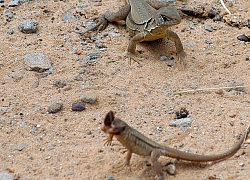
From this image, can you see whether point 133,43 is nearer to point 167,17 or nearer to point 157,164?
point 167,17

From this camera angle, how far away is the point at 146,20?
730 cm

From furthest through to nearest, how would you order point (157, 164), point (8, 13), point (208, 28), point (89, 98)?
point (8, 13) → point (208, 28) → point (89, 98) → point (157, 164)

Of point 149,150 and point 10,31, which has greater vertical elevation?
point 149,150

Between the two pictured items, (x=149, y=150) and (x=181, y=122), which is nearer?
(x=149, y=150)

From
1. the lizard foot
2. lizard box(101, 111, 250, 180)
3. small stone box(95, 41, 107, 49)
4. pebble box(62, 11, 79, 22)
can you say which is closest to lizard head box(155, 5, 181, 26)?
the lizard foot

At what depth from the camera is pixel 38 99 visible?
5.98m

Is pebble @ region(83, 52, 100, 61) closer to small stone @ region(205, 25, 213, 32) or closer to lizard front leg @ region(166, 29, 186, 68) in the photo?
lizard front leg @ region(166, 29, 186, 68)

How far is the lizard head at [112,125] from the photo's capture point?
427 centimetres

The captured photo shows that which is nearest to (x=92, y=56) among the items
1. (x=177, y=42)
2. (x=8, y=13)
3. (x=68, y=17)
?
(x=68, y=17)

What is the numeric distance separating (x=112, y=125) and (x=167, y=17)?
2.94 meters

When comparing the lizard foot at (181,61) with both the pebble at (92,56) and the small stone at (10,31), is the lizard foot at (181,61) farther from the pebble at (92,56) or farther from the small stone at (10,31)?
the small stone at (10,31)

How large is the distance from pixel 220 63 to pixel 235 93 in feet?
2.96

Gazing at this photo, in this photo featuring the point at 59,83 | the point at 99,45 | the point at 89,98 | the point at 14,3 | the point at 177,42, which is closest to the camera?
the point at 89,98

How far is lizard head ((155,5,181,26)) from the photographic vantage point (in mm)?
6727
